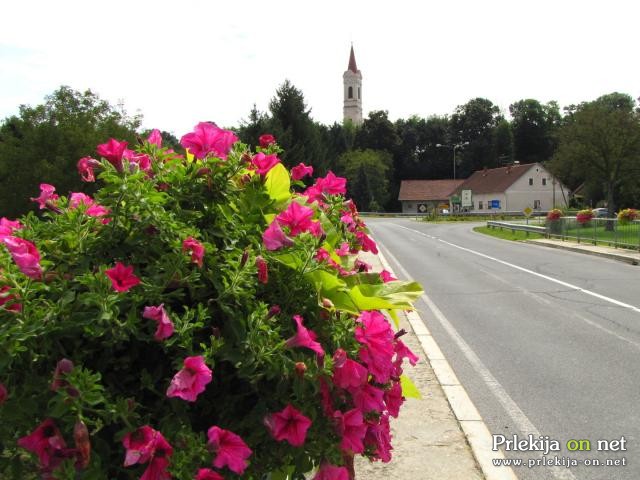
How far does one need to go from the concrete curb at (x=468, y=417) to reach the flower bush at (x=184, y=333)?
2106 mm

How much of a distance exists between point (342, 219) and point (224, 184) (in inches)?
34.0

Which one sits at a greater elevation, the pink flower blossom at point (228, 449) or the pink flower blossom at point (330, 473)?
the pink flower blossom at point (228, 449)

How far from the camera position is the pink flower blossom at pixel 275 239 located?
1.90 metres

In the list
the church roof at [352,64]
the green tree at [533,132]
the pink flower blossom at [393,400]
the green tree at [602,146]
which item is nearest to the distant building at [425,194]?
the green tree at [533,132]

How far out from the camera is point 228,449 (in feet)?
5.49

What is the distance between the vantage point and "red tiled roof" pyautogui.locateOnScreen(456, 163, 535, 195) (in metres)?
85.6

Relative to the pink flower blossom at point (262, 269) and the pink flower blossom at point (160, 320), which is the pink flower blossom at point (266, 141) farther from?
the pink flower blossom at point (160, 320)

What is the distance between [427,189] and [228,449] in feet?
334

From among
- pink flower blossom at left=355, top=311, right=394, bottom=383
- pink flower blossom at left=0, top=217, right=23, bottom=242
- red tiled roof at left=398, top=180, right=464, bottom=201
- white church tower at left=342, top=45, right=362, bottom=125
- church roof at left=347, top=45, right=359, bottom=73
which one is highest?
church roof at left=347, top=45, right=359, bottom=73

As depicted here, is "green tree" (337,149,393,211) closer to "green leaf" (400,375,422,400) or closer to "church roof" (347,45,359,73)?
"church roof" (347,45,359,73)

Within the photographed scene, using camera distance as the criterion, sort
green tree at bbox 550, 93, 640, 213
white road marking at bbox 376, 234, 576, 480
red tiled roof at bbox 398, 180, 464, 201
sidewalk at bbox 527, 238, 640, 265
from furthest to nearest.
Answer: red tiled roof at bbox 398, 180, 464, 201
green tree at bbox 550, 93, 640, 213
sidewalk at bbox 527, 238, 640, 265
white road marking at bbox 376, 234, 576, 480

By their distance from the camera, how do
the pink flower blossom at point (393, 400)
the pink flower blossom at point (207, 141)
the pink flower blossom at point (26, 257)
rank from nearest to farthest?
the pink flower blossom at point (26, 257)
the pink flower blossom at point (207, 141)
the pink flower blossom at point (393, 400)

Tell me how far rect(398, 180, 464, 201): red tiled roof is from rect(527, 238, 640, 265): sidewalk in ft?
238

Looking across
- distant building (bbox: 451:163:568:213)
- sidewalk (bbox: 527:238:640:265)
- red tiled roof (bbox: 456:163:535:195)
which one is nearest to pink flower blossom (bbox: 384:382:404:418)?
sidewalk (bbox: 527:238:640:265)
